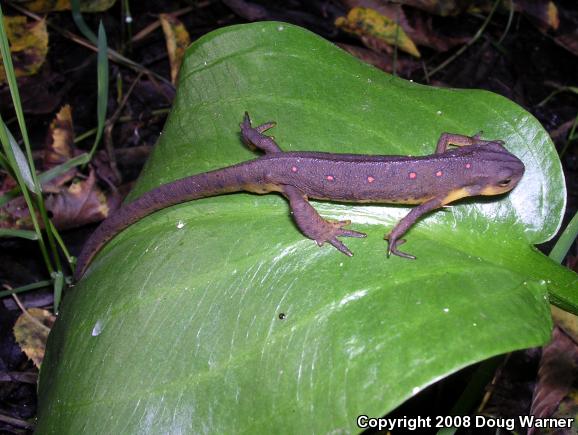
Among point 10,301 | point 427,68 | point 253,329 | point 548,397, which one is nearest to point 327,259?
point 253,329

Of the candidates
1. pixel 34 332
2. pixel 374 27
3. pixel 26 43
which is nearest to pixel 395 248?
pixel 34 332

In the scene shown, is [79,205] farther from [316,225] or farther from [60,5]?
[316,225]

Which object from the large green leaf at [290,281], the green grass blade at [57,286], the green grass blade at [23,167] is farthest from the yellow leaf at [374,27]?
the green grass blade at [57,286]

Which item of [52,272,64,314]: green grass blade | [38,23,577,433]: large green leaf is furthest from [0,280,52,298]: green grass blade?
[38,23,577,433]: large green leaf

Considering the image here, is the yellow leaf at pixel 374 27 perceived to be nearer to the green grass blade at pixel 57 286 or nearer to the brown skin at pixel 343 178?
the brown skin at pixel 343 178

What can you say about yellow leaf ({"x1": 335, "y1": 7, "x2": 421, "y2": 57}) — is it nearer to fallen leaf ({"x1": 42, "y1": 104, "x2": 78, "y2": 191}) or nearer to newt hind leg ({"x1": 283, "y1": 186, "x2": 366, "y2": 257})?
fallen leaf ({"x1": 42, "y1": 104, "x2": 78, "y2": 191})

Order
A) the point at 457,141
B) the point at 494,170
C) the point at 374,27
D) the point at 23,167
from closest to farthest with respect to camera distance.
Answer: the point at 494,170 → the point at 457,141 → the point at 23,167 → the point at 374,27
